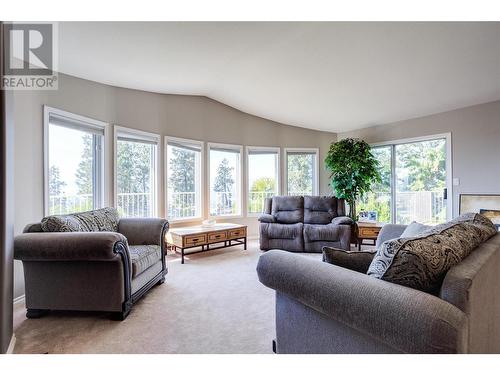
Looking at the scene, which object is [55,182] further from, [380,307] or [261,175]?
[261,175]

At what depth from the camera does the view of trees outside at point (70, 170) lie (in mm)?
2961

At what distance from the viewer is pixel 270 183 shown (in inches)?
222

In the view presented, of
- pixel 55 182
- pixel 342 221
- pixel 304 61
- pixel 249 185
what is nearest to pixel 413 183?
pixel 342 221

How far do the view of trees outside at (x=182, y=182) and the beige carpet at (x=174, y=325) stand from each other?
6.09 feet

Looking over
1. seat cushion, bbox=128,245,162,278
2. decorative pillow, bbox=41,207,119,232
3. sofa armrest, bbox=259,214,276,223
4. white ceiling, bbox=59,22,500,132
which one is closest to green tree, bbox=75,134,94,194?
decorative pillow, bbox=41,207,119,232

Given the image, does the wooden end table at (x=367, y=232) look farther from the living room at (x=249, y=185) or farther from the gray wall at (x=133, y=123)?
the gray wall at (x=133, y=123)

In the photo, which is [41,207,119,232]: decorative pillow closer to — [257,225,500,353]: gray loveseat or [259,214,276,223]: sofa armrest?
[257,225,500,353]: gray loveseat

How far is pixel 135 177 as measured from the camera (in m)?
4.00

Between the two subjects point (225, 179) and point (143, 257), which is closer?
point (143, 257)

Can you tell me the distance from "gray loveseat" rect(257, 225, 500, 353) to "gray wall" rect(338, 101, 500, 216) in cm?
326

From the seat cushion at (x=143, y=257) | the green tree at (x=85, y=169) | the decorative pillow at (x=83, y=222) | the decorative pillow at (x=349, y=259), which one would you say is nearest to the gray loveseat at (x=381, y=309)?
the decorative pillow at (x=349, y=259)

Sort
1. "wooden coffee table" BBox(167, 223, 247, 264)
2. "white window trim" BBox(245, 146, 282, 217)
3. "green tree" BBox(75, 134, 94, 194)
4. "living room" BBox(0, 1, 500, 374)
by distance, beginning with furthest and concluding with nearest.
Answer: "white window trim" BBox(245, 146, 282, 217) < "wooden coffee table" BBox(167, 223, 247, 264) < "green tree" BBox(75, 134, 94, 194) < "living room" BBox(0, 1, 500, 374)

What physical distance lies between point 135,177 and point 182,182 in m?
0.85

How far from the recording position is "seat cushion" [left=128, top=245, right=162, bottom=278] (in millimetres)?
2291
